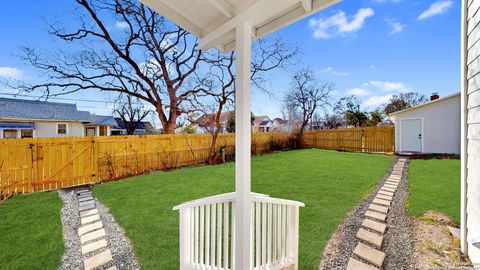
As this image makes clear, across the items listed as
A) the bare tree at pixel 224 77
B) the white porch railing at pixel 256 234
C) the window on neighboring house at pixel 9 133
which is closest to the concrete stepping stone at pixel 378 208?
the white porch railing at pixel 256 234

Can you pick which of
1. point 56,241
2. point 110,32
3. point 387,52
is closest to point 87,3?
point 110,32

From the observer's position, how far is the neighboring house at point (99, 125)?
364 inches

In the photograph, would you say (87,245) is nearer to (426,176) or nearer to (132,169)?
(132,169)

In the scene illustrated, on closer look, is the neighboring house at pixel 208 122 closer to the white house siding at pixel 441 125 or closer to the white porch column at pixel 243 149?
the white porch column at pixel 243 149

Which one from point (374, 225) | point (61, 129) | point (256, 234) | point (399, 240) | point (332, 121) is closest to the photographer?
point (256, 234)

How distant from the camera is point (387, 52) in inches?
170

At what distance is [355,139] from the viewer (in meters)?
9.60

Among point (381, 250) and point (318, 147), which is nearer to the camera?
point (381, 250)

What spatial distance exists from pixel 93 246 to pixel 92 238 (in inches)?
8.1

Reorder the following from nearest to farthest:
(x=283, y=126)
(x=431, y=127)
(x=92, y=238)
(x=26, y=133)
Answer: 1. (x=92, y=238)
2. (x=26, y=133)
3. (x=431, y=127)
4. (x=283, y=126)

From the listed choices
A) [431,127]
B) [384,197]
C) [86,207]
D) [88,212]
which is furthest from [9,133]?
[431,127]

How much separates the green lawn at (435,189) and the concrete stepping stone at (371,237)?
1052mm

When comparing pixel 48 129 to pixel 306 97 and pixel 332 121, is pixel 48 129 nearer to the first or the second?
pixel 306 97

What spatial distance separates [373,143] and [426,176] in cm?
499
